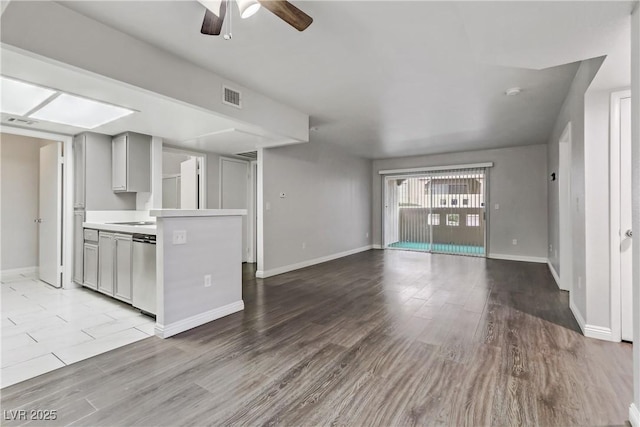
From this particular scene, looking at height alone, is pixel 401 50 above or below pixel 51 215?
above

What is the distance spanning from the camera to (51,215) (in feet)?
14.2

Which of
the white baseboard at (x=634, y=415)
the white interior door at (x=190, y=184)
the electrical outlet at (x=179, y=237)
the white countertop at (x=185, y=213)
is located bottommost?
the white baseboard at (x=634, y=415)

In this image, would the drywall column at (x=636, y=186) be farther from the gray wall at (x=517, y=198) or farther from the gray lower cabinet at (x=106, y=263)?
the gray wall at (x=517, y=198)

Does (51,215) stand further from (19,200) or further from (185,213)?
(185,213)

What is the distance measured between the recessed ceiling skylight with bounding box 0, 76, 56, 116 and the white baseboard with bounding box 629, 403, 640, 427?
15.2 feet

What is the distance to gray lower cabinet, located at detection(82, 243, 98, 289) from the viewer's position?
3842 millimetres

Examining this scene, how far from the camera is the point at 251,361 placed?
7.24ft

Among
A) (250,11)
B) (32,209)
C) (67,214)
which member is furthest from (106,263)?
(250,11)

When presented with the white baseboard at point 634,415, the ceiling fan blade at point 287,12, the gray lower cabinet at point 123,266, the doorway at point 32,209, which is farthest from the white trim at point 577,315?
the doorway at point 32,209

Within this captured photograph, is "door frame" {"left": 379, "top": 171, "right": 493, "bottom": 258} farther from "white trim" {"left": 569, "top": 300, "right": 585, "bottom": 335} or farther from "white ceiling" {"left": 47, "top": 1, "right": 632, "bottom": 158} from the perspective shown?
"white trim" {"left": 569, "top": 300, "right": 585, "bottom": 335}

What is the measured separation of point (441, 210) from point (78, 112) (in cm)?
718

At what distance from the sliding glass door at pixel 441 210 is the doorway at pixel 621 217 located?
443 centimetres

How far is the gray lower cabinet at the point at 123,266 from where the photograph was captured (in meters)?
3.27

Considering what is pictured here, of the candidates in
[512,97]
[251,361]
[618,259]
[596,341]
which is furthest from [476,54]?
[251,361]
